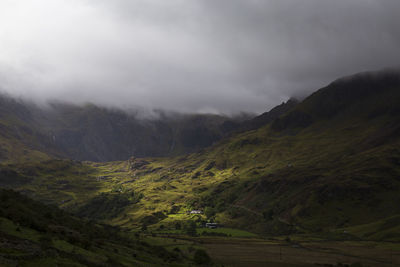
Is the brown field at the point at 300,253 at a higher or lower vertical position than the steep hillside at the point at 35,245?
lower

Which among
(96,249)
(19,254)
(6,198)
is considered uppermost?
(6,198)

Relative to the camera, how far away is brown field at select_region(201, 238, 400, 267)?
141 metres

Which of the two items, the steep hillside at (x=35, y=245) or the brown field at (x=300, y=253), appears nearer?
the steep hillside at (x=35, y=245)

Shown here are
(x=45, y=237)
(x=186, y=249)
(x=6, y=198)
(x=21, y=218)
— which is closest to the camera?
(x=45, y=237)

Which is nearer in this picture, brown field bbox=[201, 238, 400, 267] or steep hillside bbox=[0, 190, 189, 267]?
steep hillside bbox=[0, 190, 189, 267]

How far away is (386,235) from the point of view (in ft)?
630

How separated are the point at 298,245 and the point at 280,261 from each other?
166 ft

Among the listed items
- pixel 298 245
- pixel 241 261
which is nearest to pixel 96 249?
pixel 241 261

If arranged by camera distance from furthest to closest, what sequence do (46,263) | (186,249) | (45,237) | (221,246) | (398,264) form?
(221,246), (186,249), (398,264), (45,237), (46,263)

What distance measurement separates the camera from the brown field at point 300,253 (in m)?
141

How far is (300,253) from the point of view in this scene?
164 metres

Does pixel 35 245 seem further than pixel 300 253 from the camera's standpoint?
No

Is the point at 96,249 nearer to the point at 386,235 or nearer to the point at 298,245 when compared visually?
the point at 298,245

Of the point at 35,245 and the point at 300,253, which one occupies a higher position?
the point at 35,245
